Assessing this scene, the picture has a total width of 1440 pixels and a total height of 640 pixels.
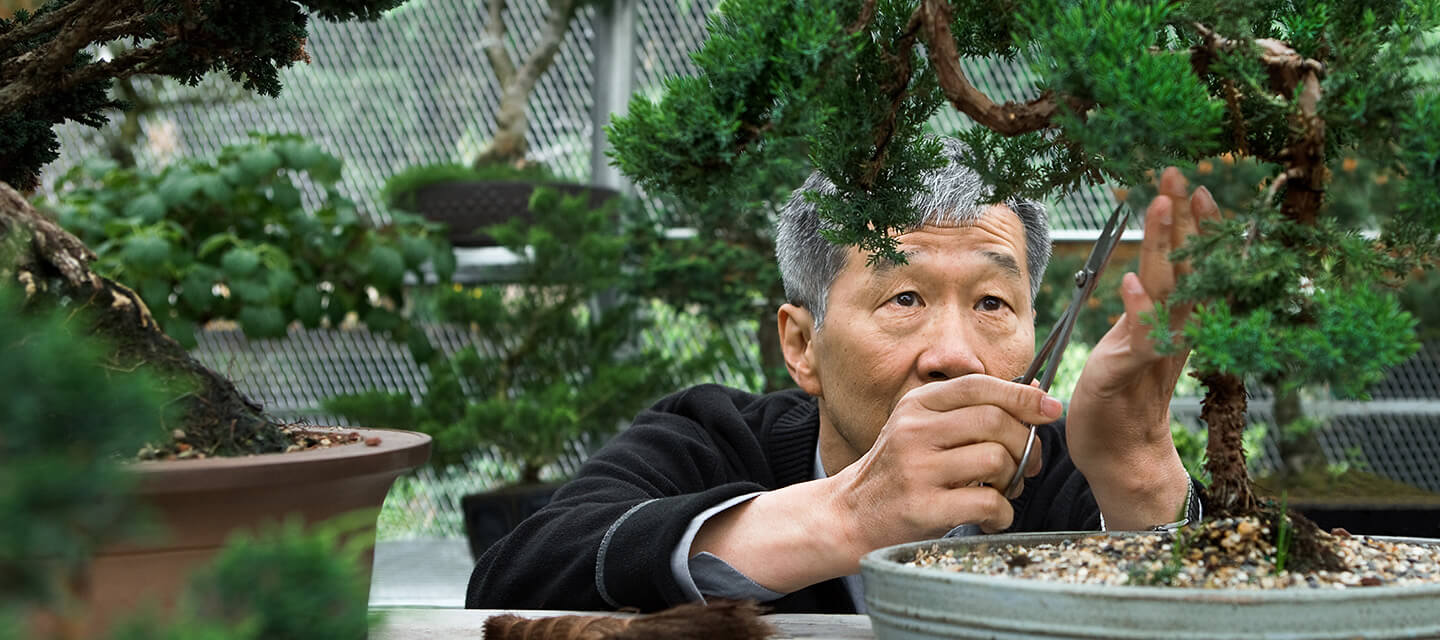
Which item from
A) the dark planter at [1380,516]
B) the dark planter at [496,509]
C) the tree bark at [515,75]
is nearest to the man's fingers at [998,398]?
the dark planter at [1380,516]

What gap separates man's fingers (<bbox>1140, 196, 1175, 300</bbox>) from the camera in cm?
74

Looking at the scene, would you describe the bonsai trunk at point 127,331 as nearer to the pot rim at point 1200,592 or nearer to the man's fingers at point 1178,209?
the pot rim at point 1200,592

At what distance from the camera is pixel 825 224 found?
132 centimetres

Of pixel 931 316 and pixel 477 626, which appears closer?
pixel 477 626

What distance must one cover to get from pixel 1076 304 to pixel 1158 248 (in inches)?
3.2

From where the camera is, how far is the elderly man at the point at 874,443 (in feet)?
2.97

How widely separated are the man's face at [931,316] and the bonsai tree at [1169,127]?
44cm

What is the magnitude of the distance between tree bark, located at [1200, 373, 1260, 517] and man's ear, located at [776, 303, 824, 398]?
2.47ft

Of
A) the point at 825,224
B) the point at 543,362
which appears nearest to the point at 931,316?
the point at 825,224

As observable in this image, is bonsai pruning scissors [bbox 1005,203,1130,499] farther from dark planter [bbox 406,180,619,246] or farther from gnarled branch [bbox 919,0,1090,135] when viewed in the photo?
dark planter [bbox 406,180,619,246]

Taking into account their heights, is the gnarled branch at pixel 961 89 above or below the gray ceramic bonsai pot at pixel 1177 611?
above

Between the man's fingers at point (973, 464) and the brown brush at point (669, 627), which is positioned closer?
the brown brush at point (669, 627)

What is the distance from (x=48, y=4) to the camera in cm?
85

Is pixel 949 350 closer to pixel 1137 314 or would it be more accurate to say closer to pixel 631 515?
pixel 631 515
